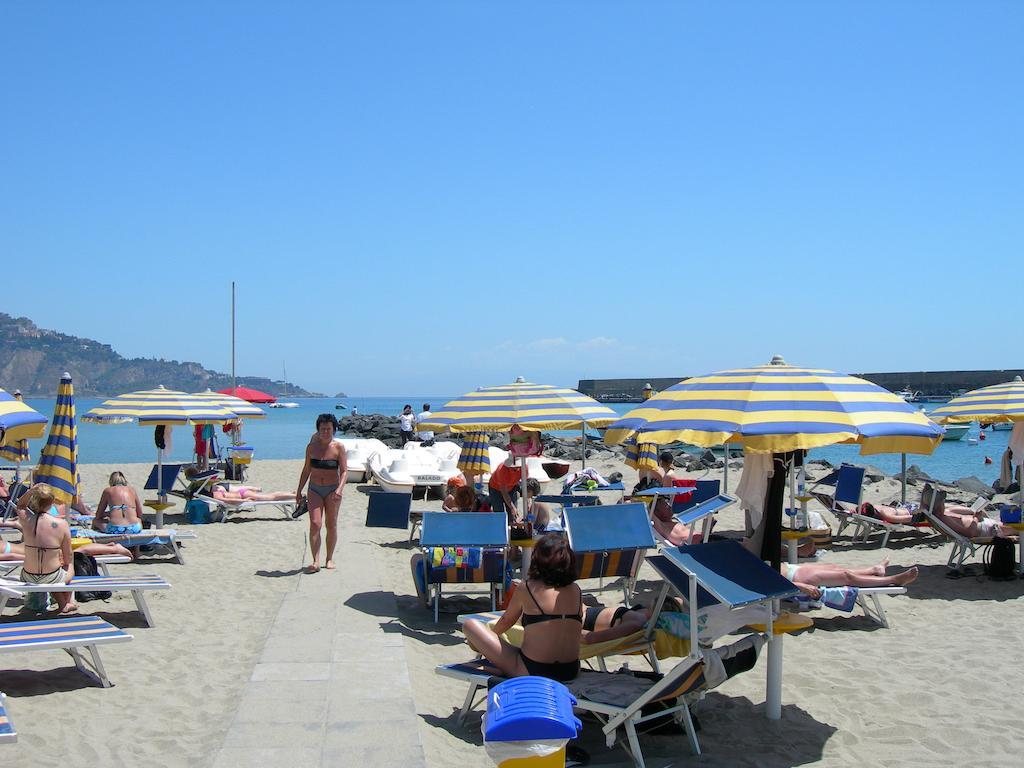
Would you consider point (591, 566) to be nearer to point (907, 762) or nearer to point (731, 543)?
point (731, 543)

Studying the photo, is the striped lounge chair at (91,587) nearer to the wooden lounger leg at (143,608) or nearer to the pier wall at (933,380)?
the wooden lounger leg at (143,608)

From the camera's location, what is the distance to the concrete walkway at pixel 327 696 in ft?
13.2

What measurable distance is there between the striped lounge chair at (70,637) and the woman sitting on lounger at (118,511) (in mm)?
3796

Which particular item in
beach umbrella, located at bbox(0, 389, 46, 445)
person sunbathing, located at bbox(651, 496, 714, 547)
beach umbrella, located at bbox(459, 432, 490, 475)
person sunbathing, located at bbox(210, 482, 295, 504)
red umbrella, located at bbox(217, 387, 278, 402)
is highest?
beach umbrella, located at bbox(0, 389, 46, 445)

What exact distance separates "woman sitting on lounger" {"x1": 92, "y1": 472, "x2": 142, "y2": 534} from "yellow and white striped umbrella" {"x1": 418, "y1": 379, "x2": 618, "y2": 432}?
3.65 metres

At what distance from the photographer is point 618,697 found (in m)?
4.39

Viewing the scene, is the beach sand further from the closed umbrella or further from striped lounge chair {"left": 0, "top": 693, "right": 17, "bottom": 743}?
the closed umbrella

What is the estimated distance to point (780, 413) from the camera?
4887mm

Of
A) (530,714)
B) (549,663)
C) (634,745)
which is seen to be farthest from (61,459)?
(530,714)

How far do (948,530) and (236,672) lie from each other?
6879 mm

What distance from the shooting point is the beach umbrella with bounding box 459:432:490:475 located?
42.0 feet

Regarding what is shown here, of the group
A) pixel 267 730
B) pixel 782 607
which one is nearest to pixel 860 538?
pixel 782 607

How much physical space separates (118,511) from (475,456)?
514cm

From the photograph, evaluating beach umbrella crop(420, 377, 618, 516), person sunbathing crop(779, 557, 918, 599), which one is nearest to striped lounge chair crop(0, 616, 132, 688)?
beach umbrella crop(420, 377, 618, 516)
